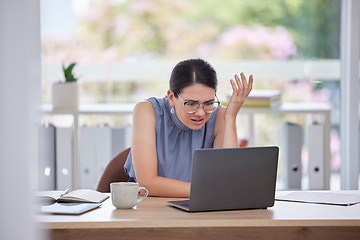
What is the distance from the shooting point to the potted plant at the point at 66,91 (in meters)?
3.72

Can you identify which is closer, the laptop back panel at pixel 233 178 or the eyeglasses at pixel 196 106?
the laptop back panel at pixel 233 178

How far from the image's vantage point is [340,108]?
13.8 feet

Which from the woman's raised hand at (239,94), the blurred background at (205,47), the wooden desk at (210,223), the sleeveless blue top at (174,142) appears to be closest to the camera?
the wooden desk at (210,223)

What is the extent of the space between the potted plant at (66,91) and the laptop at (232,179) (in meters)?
2.18

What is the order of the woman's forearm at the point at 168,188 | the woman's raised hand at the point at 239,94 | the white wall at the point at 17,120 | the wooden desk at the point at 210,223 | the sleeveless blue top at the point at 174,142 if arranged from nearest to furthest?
the white wall at the point at 17,120 → the wooden desk at the point at 210,223 → the woman's forearm at the point at 168,188 → the woman's raised hand at the point at 239,94 → the sleeveless blue top at the point at 174,142

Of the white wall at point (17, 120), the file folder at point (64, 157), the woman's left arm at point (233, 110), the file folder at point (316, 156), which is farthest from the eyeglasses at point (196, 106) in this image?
the file folder at point (316, 156)

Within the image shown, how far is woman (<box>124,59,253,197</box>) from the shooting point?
2113mm

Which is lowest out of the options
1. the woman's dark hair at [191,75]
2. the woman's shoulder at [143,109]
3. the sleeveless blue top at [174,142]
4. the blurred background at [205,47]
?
the sleeveless blue top at [174,142]

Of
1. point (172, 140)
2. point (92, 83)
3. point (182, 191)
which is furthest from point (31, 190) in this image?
point (92, 83)

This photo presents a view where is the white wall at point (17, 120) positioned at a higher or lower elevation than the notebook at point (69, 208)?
higher

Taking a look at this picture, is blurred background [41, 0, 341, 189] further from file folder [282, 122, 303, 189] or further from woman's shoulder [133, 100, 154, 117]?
woman's shoulder [133, 100, 154, 117]

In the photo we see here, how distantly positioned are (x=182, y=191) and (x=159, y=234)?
0.84 feet

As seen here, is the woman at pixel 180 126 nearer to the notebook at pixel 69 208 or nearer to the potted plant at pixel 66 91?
the notebook at pixel 69 208

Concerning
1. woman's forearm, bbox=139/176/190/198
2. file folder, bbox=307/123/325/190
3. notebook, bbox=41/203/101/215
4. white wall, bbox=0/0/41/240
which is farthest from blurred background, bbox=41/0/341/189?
white wall, bbox=0/0/41/240
